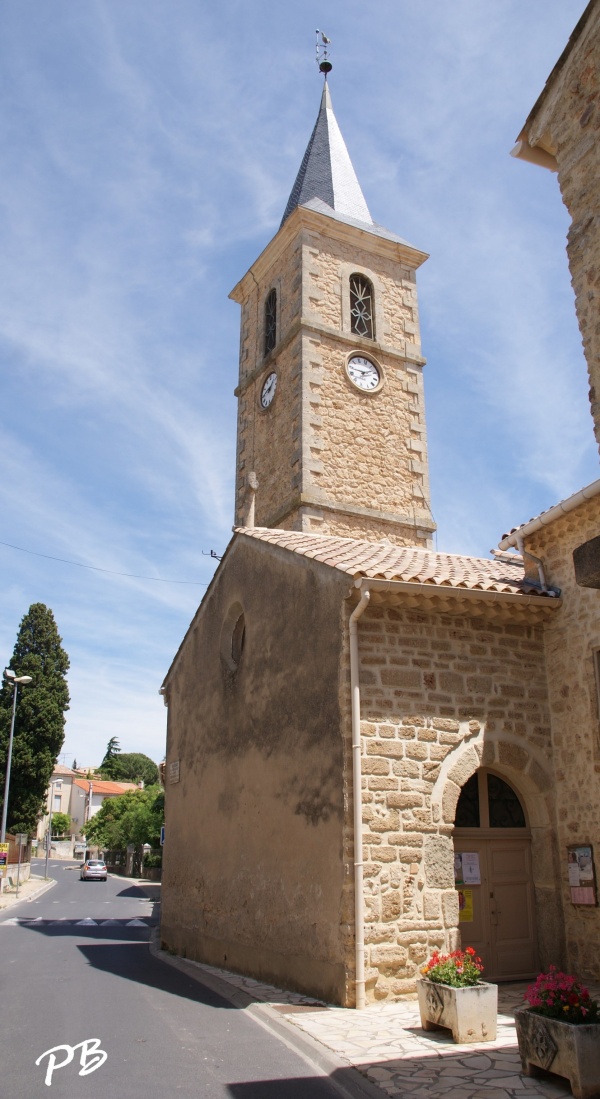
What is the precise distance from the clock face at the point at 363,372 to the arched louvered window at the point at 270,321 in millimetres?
2409

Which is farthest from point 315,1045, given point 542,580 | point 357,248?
point 357,248

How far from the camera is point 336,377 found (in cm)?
1789

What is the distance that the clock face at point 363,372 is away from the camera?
18234mm

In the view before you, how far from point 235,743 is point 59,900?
69.0 ft

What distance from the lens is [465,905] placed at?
346 inches

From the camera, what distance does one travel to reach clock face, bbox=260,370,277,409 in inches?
742

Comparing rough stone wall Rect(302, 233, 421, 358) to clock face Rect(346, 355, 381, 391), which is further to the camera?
rough stone wall Rect(302, 233, 421, 358)

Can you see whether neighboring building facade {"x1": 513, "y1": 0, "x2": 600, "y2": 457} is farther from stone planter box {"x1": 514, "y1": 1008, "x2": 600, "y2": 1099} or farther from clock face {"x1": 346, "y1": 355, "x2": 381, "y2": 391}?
clock face {"x1": 346, "y1": 355, "x2": 381, "y2": 391}

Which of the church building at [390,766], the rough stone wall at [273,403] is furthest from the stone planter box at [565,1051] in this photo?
the rough stone wall at [273,403]

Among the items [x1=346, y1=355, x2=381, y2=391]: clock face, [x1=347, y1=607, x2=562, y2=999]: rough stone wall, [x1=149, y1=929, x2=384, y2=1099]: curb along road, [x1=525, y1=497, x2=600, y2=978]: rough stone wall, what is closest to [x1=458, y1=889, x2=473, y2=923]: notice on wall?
[x1=347, y1=607, x2=562, y2=999]: rough stone wall

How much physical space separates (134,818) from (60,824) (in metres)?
53.0

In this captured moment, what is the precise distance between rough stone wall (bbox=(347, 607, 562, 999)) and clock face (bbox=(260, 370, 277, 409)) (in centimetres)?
1076

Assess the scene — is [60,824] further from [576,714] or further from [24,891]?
[576,714]
